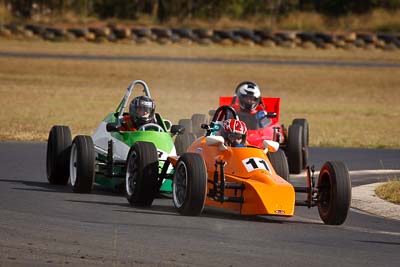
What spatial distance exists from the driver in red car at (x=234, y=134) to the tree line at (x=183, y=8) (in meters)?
52.7

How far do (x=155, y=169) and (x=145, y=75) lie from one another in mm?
31144

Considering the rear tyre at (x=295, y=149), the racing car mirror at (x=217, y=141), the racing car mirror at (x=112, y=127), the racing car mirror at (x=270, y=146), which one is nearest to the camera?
the racing car mirror at (x=217, y=141)

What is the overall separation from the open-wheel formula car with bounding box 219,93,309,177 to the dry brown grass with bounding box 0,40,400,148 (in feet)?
18.4

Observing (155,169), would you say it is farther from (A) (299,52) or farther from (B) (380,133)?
(A) (299,52)

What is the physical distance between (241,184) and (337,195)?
3.68 ft

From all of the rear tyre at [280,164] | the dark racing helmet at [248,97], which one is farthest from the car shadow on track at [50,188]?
the dark racing helmet at [248,97]

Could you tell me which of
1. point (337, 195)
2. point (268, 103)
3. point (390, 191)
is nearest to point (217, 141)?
point (337, 195)

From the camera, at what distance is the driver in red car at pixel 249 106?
19906 millimetres

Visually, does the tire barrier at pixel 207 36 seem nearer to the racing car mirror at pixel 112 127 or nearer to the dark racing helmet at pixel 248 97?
the dark racing helmet at pixel 248 97

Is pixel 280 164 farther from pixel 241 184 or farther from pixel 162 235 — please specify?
pixel 162 235

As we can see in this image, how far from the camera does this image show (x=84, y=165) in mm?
16547

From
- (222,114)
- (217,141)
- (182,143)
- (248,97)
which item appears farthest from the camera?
(248,97)

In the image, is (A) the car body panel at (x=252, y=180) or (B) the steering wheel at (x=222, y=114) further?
Result: (B) the steering wheel at (x=222, y=114)

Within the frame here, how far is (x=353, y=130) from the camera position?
1222 inches
